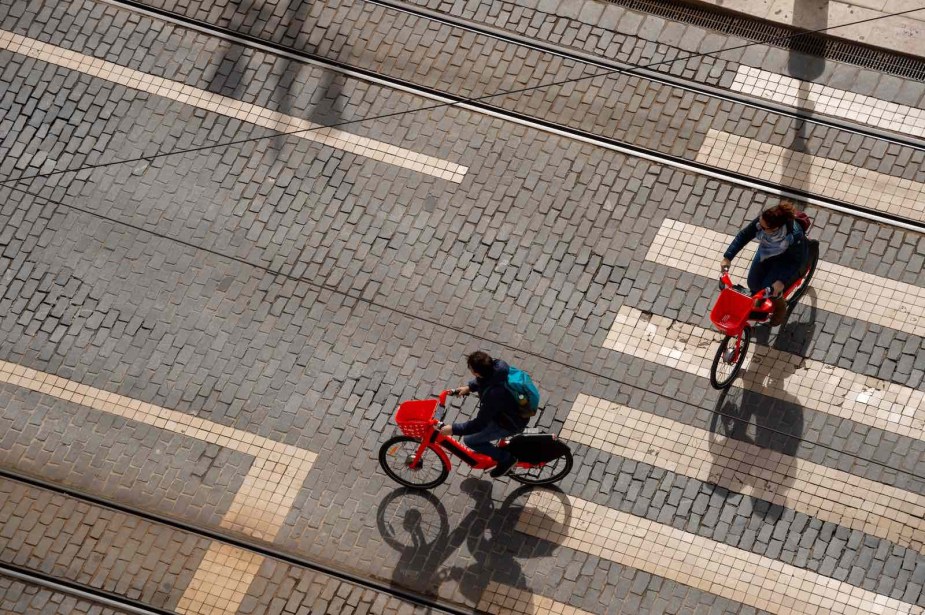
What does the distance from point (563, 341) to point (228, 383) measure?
11.9 feet

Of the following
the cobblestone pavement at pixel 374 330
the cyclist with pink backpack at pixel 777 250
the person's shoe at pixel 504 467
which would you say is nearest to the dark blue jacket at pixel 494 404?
the person's shoe at pixel 504 467

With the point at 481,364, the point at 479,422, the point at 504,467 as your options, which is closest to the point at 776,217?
the point at 481,364

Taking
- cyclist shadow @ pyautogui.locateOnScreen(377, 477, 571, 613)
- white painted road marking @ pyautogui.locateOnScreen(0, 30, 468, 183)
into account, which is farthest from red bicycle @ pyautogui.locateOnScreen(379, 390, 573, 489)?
white painted road marking @ pyautogui.locateOnScreen(0, 30, 468, 183)

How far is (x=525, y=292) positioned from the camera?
10.4 metres

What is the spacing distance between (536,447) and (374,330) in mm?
2423

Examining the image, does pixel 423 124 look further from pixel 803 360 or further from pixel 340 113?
pixel 803 360

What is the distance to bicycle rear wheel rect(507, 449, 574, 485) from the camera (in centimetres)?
926

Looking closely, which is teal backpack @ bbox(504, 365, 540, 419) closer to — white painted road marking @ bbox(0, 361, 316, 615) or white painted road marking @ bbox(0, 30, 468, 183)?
white painted road marking @ bbox(0, 361, 316, 615)

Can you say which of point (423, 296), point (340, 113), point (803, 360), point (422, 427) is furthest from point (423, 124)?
point (803, 360)

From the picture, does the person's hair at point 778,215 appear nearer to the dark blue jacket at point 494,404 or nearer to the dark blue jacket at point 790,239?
the dark blue jacket at point 790,239

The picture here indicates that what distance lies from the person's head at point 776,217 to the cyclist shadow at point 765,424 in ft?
5.60

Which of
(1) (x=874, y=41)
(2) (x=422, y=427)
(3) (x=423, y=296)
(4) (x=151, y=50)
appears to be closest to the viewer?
(2) (x=422, y=427)

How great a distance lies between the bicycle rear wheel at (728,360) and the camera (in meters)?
9.48

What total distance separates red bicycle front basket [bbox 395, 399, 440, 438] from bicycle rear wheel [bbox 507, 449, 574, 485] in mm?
1089
